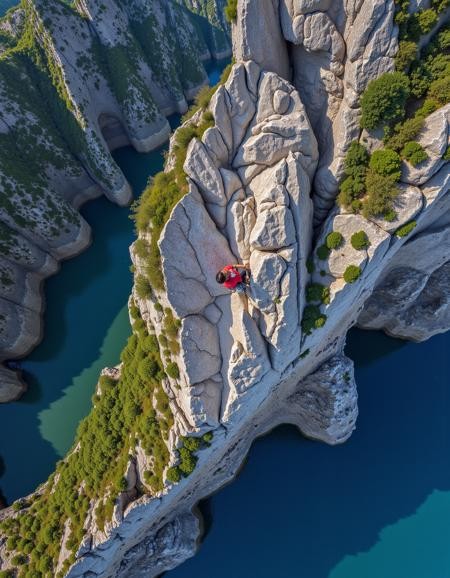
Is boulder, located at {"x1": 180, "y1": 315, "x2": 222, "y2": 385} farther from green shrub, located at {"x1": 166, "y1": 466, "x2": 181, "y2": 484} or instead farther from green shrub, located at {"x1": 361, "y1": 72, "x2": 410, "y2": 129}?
green shrub, located at {"x1": 361, "y1": 72, "x2": 410, "y2": 129}

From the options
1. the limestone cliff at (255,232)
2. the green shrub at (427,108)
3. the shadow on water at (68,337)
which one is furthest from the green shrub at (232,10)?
the shadow on water at (68,337)

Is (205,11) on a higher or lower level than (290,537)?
higher

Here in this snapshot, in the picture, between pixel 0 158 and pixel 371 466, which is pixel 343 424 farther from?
pixel 0 158

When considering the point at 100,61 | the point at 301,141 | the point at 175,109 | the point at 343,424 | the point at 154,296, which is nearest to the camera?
the point at 301,141

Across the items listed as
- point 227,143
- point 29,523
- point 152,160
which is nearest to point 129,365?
point 29,523

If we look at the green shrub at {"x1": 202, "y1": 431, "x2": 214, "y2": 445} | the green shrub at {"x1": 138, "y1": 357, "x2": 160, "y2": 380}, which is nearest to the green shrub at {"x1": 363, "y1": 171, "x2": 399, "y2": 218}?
the green shrub at {"x1": 202, "y1": 431, "x2": 214, "y2": 445}

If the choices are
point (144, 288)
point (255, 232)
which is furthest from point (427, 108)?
point (144, 288)

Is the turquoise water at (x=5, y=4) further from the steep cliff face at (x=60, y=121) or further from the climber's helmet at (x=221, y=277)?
the climber's helmet at (x=221, y=277)
